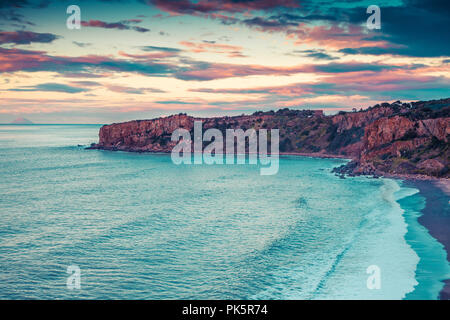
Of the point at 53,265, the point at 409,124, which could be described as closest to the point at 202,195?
the point at 53,265

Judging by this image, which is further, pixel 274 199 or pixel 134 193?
pixel 134 193

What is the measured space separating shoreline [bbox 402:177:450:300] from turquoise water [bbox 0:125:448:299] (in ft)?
2.28

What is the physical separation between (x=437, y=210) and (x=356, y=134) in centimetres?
8883

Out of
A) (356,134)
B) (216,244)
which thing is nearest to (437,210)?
(216,244)

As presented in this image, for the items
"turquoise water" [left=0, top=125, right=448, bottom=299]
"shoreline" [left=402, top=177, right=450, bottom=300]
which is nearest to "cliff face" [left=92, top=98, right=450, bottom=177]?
"shoreline" [left=402, top=177, right=450, bottom=300]

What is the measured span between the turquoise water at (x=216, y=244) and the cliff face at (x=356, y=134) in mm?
21300

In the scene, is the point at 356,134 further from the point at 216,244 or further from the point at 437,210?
the point at 216,244

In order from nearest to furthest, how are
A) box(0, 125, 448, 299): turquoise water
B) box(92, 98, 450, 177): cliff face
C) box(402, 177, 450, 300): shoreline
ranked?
box(0, 125, 448, 299): turquoise water < box(402, 177, 450, 300): shoreline < box(92, 98, 450, 177): cliff face

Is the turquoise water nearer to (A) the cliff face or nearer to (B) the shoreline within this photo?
(B) the shoreline

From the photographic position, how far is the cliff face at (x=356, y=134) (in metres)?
75.0

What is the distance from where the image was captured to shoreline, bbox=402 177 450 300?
2874 centimetres

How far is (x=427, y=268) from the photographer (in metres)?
23.8

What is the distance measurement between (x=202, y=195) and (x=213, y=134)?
112 m
